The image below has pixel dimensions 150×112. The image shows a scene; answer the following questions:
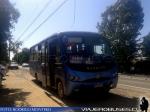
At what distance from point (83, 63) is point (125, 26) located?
148 feet

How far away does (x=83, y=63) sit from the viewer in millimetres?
13609

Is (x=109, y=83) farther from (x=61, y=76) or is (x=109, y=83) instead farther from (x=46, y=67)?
(x=46, y=67)

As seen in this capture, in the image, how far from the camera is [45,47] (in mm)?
17984

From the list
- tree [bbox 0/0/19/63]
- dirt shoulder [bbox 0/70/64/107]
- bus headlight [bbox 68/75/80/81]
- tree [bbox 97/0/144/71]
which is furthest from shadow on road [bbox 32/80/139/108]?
tree [bbox 97/0/144/71]

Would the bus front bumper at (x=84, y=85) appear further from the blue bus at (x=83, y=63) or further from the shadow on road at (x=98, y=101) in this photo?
the shadow on road at (x=98, y=101)

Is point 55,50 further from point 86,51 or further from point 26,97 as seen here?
point 26,97

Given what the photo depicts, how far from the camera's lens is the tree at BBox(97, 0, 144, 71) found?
55.2m

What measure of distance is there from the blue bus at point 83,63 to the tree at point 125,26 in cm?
4004

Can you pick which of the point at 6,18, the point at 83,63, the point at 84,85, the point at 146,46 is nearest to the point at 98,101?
the point at 84,85

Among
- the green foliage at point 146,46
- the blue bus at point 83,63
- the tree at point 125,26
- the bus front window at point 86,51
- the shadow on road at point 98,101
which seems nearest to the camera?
the shadow on road at point 98,101

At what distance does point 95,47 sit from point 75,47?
37.0 inches

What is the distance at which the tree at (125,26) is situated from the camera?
181ft

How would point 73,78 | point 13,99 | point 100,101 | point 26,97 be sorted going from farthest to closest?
point 26,97 < point 13,99 < point 100,101 < point 73,78

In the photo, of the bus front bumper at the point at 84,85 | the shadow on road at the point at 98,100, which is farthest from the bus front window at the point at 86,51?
the shadow on road at the point at 98,100
